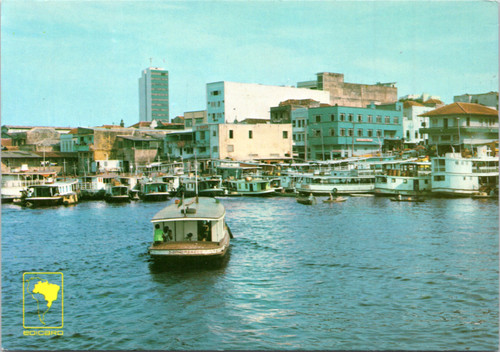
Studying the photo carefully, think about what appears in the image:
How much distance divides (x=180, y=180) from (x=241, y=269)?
128 feet

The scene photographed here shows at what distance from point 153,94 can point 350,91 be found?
9801cm

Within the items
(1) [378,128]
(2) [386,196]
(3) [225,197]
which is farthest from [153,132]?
(2) [386,196]

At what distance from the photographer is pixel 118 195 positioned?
50750 millimetres

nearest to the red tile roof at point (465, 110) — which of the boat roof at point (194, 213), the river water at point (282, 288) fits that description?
the river water at point (282, 288)

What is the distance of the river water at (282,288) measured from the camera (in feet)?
41.8

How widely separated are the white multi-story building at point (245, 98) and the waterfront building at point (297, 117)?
3.14 m

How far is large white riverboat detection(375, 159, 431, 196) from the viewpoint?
47.4m

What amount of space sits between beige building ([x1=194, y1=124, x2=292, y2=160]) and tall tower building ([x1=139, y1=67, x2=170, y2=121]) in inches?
3990

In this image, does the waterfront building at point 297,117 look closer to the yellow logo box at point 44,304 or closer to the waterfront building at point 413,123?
the waterfront building at point 413,123

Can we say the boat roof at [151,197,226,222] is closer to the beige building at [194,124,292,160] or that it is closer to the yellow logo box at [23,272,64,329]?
the yellow logo box at [23,272,64,329]

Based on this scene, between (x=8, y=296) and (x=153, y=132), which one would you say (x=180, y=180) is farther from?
(x=8, y=296)

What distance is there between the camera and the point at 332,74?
252 ft

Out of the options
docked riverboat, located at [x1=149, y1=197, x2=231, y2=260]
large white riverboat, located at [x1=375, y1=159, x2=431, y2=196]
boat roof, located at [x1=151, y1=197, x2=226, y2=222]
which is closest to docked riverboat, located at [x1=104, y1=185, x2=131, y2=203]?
large white riverboat, located at [x1=375, y1=159, x2=431, y2=196]

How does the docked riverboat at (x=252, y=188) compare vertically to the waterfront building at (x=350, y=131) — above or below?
below
